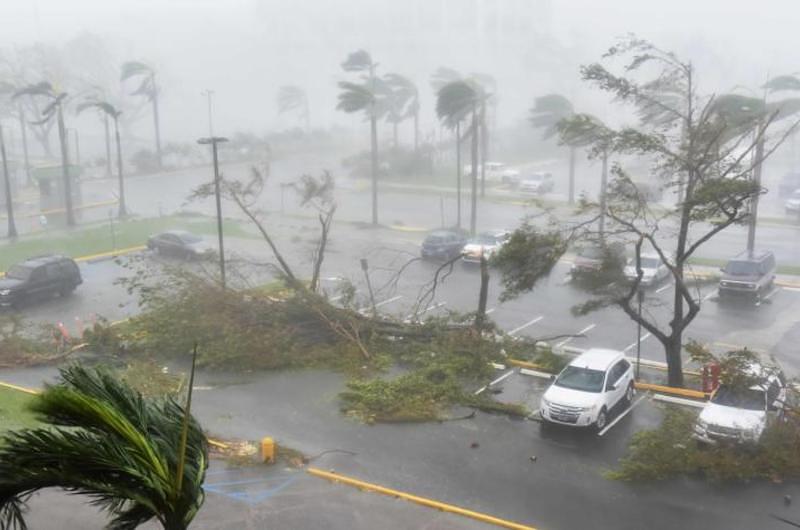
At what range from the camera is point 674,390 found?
20297 millimetres

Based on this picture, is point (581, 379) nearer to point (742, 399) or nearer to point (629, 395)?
point (629, 395)

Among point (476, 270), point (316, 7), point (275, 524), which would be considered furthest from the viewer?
point (316, 7)

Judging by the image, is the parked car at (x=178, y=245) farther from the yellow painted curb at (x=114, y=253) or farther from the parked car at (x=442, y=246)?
the parked car at (x=442, y=246)

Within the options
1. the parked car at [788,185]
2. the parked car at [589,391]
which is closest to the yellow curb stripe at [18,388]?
the parked car at [589,391]

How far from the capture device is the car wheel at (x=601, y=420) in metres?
17.8

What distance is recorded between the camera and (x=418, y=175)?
205 feet

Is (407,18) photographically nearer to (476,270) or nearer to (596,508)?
(476,270)

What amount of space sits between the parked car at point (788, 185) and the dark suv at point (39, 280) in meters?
42.2

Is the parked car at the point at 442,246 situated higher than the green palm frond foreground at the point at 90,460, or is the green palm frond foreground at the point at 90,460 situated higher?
the green palm frond foreground at the point at 90,460

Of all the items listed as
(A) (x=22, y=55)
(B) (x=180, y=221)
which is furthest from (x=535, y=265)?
(A) (x=22, y=55)

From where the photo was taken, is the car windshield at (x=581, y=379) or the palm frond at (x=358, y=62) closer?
the car windshield at (x=581, y=379)

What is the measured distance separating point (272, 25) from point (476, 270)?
153 m

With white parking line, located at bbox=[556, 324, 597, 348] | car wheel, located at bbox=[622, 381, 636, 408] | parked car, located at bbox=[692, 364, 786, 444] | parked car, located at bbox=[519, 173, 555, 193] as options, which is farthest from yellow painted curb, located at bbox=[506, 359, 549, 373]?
parked car, located at bbox=[519, 173, 555, 193]

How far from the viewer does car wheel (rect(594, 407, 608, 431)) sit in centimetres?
1783
